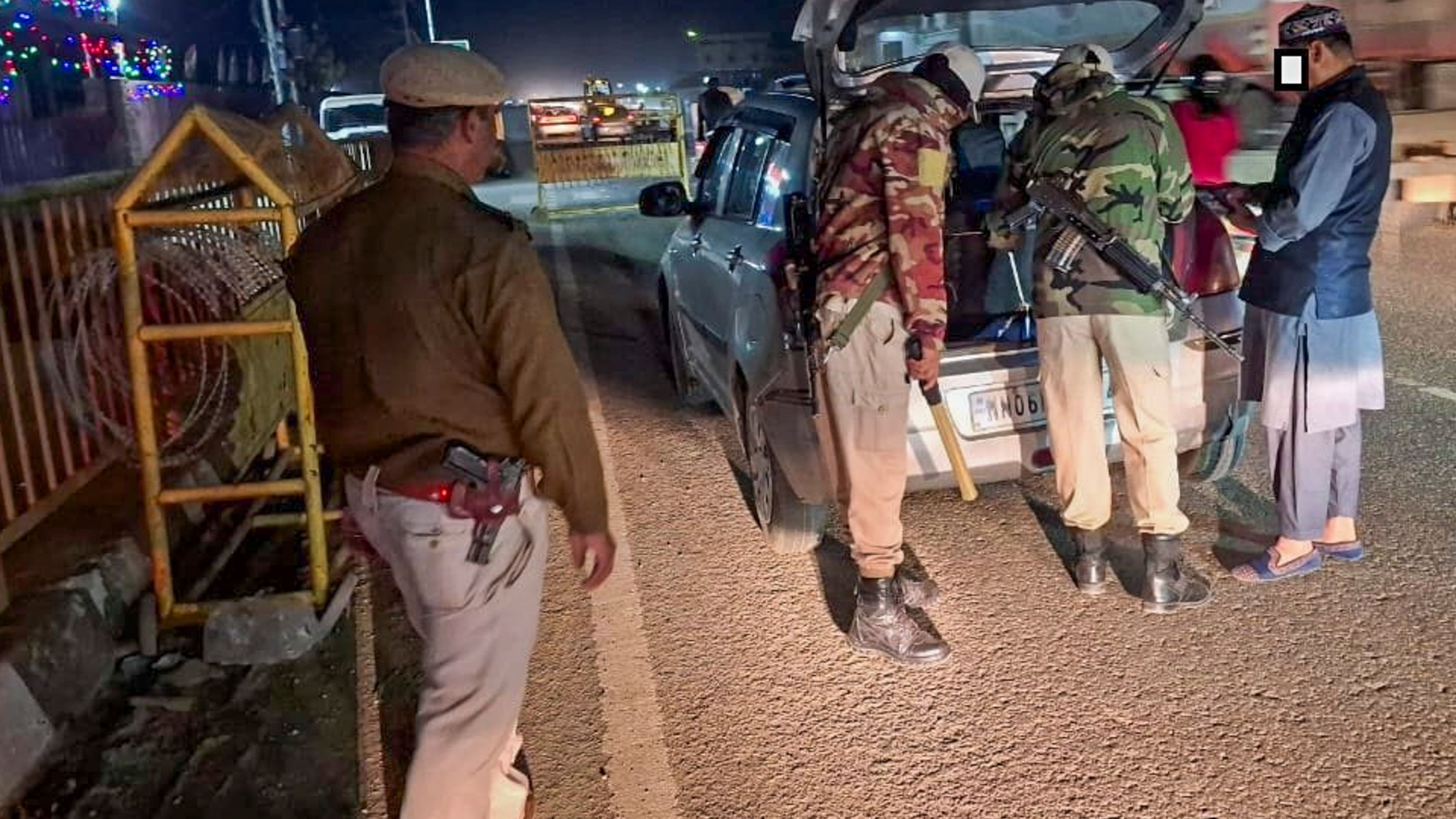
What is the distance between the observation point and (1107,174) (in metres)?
3.89

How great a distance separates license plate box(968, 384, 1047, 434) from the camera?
14.4 ft

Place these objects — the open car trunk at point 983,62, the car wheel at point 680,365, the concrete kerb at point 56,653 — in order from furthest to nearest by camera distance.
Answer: the car wheel at point 680,365 → the open car trunk at point 983,62 → the concrete kerb at point 56,653

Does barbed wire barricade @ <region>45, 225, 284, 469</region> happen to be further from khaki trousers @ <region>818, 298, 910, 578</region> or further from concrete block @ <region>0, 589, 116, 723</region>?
khaki trousers @ <region>818, 298, 910, 578</region>

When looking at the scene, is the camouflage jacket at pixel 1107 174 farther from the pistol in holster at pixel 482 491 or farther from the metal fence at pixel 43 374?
the metal fence at pixel 43 374

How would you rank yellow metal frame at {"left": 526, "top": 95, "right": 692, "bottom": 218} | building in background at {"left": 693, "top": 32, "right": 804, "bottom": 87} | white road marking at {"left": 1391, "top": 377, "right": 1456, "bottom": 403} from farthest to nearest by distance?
building in background at {"left": 693, "top": 32, "right": 804, "bottom": 87}, yellow metal frame at {"left": 526, "top": 95, "right": 692, "bottom": 218}, white road marking at {"left": 1391, "top": 377, "right": 1456, "bottom": 403}

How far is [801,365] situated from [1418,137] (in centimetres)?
739

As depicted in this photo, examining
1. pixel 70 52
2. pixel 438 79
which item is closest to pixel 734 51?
pixel 70 52

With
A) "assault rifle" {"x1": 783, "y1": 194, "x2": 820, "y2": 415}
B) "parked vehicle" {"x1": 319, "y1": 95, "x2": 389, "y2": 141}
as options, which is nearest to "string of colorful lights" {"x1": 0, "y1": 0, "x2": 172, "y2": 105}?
"parked vehicle" {"x1": 319, "y1": 95, "x2": 389, "y2": 141}

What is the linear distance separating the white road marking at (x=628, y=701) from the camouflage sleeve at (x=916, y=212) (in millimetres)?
1034

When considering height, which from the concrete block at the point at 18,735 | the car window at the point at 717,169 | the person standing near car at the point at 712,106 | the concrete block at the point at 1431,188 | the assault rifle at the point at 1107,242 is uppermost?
the person standing near car at the point at 712,106

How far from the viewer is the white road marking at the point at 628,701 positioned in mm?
3217

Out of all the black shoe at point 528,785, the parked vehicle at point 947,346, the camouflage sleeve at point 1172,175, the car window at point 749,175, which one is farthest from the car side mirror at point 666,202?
the black shoe at point 528,785

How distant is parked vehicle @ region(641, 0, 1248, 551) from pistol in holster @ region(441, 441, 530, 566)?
178cm

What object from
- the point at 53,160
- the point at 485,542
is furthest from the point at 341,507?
the point at 53,160
